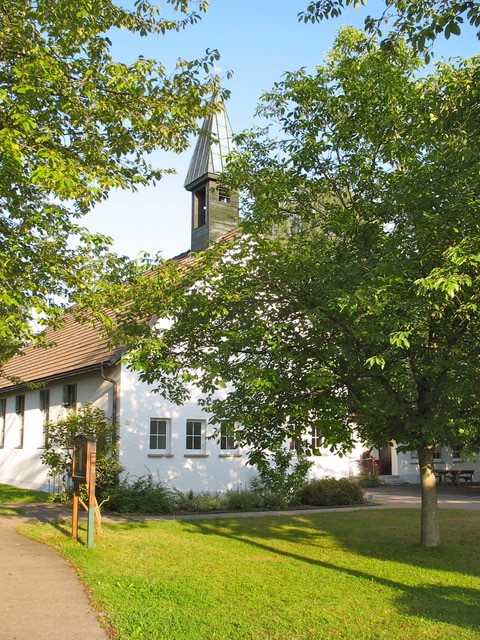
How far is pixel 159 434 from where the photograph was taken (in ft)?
61.2

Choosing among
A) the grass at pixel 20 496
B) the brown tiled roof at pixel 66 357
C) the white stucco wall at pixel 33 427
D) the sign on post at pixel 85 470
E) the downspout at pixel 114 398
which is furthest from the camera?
the white stucco wall at pixel 33 427

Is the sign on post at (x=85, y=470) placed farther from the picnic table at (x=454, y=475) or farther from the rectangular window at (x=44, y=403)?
the picnic table at (x=454, y=475)

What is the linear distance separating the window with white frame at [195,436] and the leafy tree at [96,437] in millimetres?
2700

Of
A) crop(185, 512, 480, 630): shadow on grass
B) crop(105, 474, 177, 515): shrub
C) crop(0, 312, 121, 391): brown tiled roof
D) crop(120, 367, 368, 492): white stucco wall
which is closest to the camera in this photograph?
crop(185, 512, 480, 630): shadow on grass

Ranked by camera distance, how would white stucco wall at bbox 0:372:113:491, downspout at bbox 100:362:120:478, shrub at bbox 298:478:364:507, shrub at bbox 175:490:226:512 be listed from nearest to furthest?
shrub at bbox 175:490:226:512, downspout at bbox 100:362:120:478, white stucco wall at bbox 0:372:113:491, shrub at bbox 298:478:364:507

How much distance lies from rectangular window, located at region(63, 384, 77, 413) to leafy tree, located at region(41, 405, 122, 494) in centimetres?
335

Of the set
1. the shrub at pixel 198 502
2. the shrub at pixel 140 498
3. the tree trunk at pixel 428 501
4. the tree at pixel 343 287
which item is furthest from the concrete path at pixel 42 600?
the shrub at pixel 198 502

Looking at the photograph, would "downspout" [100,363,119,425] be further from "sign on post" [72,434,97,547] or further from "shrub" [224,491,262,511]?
"sign on post" [72,434,97,547]

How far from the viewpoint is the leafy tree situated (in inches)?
620

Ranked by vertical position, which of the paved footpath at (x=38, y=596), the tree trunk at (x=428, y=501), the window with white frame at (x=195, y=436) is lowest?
the paved footpath at (x=38, y=596)

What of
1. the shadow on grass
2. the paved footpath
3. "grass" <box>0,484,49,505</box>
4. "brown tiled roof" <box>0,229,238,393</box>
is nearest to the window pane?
"brown tiled roof" <box>0,229,238,393</box>

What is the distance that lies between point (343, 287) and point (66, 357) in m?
14.1

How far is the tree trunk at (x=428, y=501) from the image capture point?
438 inches

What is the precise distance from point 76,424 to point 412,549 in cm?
857
